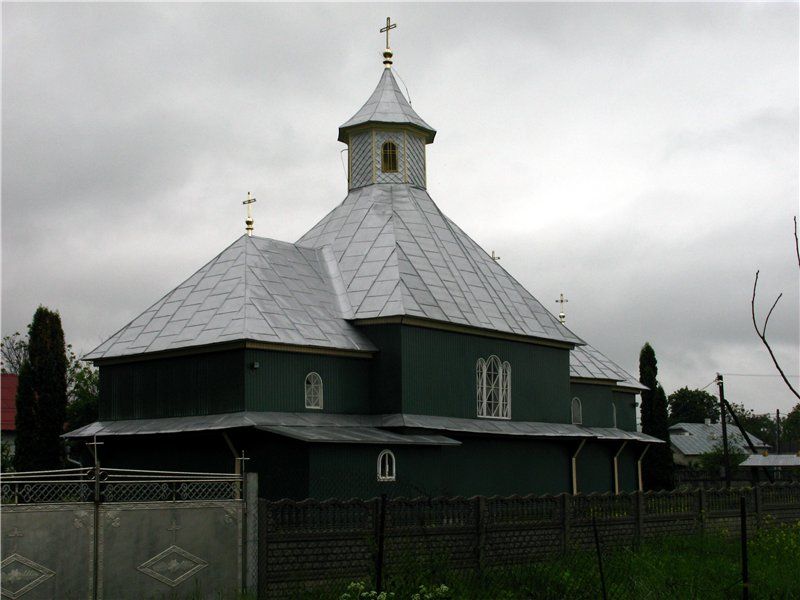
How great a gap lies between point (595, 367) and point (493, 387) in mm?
9016

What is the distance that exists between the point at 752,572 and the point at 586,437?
461 inches

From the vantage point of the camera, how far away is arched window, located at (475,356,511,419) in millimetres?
25812

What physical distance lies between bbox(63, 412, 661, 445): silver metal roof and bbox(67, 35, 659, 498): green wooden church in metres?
0.05

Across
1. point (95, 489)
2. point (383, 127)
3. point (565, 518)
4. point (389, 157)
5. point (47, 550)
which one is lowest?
point (565, 518)

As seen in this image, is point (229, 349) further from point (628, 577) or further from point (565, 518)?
point (628, 577)

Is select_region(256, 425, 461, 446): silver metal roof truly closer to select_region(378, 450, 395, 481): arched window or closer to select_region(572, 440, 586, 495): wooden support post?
select_region(378, 450, 395, 481): arched window

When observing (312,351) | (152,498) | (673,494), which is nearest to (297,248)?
(312,351)

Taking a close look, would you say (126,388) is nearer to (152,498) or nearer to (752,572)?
(152,498)

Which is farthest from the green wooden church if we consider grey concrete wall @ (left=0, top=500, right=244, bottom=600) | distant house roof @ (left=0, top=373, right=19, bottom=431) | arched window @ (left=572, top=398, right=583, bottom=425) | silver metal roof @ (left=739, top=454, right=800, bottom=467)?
distant house roof @ (left=0, top=373, right=19, bottom=431)

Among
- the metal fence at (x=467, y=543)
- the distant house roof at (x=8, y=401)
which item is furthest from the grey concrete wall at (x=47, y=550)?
the distant house roof at (x=8, y=401)

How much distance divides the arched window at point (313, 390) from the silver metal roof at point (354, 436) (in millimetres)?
1136

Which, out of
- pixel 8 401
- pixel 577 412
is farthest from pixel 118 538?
pixel 8 401

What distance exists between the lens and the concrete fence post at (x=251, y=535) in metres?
12.8

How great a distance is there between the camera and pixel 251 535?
12883 mm
